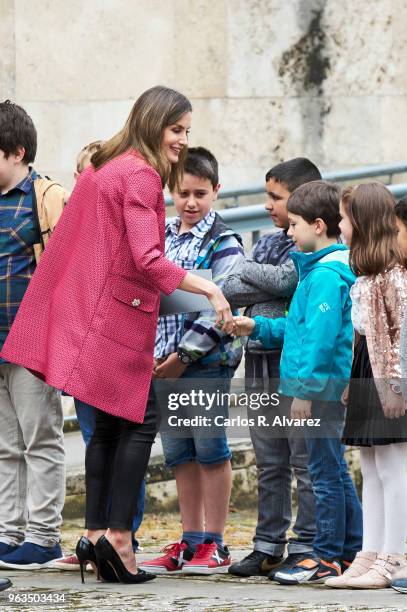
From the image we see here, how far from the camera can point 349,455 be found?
26.9ft

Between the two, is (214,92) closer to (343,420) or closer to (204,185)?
(204,185)

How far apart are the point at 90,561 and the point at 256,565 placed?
0.66m

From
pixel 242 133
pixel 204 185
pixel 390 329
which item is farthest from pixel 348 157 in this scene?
pixel 390 329

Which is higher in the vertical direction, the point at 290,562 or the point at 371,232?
the point at 371,232

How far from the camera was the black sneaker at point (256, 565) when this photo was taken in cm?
594

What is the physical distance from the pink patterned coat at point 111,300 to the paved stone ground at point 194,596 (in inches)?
24.5

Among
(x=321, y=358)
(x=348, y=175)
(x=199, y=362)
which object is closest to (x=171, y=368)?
(x=199, y=362)

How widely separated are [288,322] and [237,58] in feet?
15.9

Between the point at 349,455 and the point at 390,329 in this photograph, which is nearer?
the point at 390,329

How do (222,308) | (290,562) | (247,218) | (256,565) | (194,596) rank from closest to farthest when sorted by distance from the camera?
(194,596) → (222,308) → (290,562) → (256,565) → (247,218)

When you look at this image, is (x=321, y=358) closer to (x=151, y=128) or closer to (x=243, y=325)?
(x=243, y=325)

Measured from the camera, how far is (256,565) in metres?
5.96

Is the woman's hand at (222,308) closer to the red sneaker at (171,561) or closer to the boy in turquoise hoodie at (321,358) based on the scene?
the boy in turquoise hoodie at (321,358)

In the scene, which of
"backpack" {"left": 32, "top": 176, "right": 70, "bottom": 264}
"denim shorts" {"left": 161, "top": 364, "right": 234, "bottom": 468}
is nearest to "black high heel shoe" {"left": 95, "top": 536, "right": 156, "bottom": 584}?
"denim shorts" {"left": 161, "top": 364, "right": 234, "bottom": 468}
